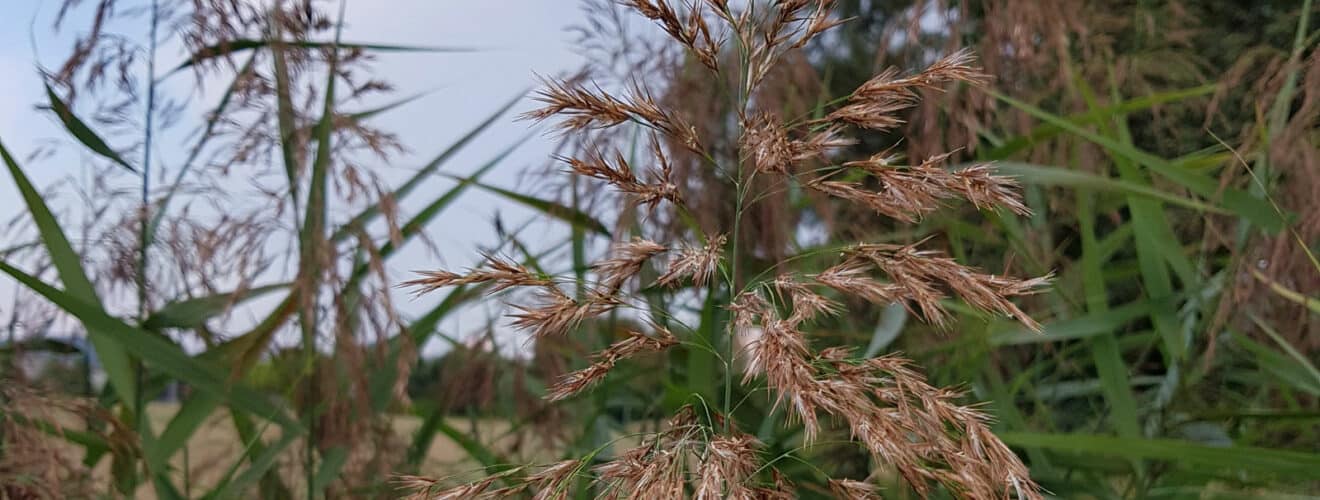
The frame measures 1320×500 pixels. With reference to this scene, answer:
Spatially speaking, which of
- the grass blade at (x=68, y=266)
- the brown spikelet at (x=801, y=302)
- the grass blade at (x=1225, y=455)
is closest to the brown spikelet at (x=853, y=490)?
the brown spikelet at (x=801, y=302)

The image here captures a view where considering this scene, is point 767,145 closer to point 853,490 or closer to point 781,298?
point 781,298

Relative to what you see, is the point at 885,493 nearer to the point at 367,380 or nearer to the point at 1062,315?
the point at 1062,315

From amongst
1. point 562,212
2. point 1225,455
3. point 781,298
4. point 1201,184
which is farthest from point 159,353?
point 1201,184

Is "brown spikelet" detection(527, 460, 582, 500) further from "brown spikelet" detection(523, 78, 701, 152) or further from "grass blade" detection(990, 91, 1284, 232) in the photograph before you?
"grass blade" detection(990, 91, 1284, 232)

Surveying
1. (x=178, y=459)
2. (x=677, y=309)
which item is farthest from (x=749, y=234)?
(x=178, y=459)

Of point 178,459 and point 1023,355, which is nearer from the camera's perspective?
point 178,459

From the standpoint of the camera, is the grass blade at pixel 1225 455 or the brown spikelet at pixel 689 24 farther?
the grass blade at pixel 1225 455

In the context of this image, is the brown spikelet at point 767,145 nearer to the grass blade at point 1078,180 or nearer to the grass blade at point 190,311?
Answer: the grass blade at point 1078,180
